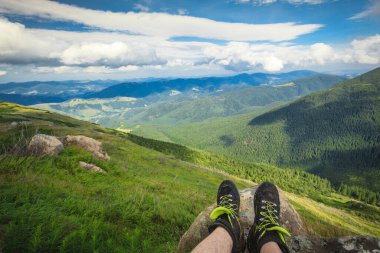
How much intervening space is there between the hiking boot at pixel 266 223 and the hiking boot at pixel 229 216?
A: 0.40m

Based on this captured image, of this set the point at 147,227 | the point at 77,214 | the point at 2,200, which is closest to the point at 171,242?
the point at 147,227

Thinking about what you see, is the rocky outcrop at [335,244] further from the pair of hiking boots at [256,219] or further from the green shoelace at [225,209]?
the green shoelace at [225,209]

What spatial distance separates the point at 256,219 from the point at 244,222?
1201 mm

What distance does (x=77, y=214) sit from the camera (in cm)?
711

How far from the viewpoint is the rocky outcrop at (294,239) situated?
5.52 meters

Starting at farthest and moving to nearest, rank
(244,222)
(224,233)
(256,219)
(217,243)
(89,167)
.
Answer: (89,167) < (244,222) < (256,219) < (224,233) < (217,243)

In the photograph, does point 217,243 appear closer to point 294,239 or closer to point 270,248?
point 270,248

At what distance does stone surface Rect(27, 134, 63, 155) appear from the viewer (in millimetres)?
15385

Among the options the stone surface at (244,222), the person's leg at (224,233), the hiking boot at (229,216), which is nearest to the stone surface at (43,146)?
the stone surface at (244,222)

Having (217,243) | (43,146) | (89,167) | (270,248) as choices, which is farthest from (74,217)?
(43,146)

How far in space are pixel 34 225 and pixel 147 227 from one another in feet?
11.0

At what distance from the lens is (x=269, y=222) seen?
6.55 meters

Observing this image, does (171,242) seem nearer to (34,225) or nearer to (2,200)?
(34,225)

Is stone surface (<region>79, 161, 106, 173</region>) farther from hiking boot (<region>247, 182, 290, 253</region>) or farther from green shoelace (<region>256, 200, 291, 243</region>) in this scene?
green shoelace (<region>256, 200, 291, 243</region>)
